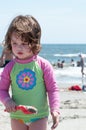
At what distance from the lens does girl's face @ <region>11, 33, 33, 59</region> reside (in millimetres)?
3398

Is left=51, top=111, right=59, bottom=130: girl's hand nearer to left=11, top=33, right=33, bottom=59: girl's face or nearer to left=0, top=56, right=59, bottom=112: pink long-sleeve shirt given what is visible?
left=0, top=56, right=59, bottom=112: pink long-sleeve shirt

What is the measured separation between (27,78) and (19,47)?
0.91ft

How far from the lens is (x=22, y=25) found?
11.1ft

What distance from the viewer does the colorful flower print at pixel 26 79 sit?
3459 millimetres

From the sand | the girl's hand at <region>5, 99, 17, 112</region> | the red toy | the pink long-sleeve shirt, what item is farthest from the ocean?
the red toy

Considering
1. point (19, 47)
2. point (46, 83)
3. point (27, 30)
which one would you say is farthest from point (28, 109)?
point (27, 30)

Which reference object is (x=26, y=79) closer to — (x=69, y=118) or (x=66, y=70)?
(x=69, y=118)

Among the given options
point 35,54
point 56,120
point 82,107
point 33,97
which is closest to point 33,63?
point 35,54

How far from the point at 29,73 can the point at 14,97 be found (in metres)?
0.24

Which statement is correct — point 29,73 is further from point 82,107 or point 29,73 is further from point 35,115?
point 82,107

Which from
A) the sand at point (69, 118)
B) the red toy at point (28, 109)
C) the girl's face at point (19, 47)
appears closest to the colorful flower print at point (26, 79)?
the girl's face at point (19, 47)

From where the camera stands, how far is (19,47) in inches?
134

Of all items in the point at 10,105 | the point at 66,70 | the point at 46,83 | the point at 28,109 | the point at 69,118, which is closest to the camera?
the point at 28,109

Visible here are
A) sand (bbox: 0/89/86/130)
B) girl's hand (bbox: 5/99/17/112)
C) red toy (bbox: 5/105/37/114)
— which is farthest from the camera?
sand (bbox: 0/89/86/130)
